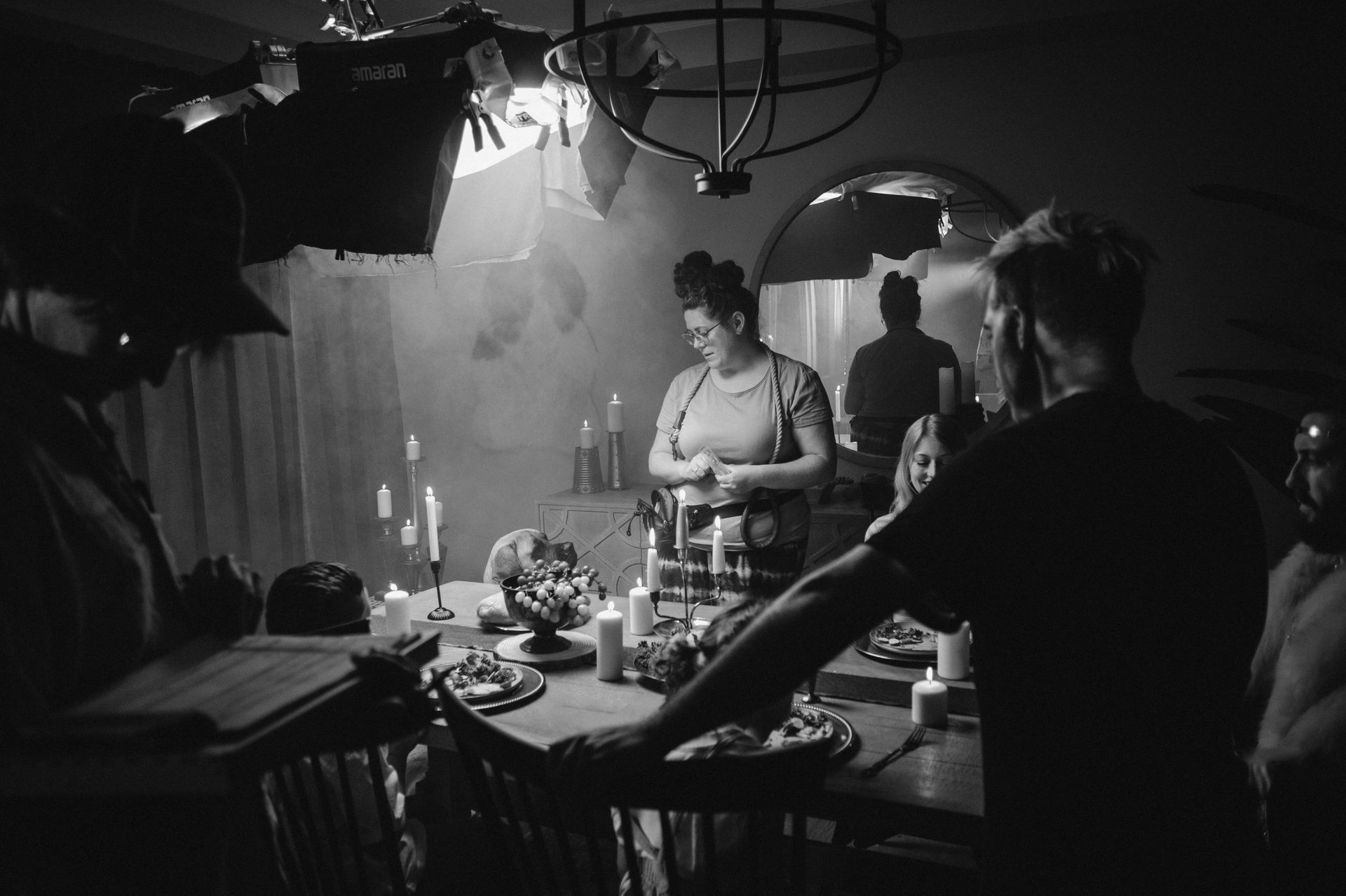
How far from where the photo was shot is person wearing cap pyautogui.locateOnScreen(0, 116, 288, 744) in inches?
39.3

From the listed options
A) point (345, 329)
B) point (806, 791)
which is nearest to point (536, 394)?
point (345, 329)

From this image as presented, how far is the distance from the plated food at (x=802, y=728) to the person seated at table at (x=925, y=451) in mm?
886

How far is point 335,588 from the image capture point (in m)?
2.06

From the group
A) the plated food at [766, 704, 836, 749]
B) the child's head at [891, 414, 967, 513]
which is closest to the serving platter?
the plated food at [766, 704, 836, 749]

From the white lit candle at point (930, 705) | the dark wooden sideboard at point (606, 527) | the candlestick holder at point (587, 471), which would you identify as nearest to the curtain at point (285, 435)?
the dark wooden sideboard at point (606, 527)

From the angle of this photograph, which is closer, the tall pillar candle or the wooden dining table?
the wooden dining table

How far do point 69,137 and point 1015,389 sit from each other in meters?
1.34

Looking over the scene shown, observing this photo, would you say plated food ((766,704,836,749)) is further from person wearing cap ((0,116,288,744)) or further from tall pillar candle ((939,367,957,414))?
tall pillar candle ((939,367,957,414))

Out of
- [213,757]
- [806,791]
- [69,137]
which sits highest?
[69,137]

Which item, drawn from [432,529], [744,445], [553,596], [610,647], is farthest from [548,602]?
[744,445]

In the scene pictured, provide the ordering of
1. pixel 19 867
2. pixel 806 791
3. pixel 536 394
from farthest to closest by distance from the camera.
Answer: pixel 536 394, pixel 806 791, pixel 19 867

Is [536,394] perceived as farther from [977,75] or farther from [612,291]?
[977,75]

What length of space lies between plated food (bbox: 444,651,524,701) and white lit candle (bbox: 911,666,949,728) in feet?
3.21

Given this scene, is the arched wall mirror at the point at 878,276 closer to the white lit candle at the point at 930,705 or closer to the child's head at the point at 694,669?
the white lit candle at the point at 930,705
